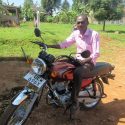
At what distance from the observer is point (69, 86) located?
536 cm

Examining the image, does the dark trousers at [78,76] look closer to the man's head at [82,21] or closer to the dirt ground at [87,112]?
the dirt ground at [87,112]

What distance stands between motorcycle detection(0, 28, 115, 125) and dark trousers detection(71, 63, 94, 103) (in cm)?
11

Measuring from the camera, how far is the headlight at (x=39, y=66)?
178 inches

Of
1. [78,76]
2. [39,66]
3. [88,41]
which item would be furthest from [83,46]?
[39,66]

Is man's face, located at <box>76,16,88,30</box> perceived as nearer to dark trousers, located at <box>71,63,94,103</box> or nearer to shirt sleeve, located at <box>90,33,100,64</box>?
shirt sleeve, located at <box>90,33,100,64</box>

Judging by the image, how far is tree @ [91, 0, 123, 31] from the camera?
1271 inches

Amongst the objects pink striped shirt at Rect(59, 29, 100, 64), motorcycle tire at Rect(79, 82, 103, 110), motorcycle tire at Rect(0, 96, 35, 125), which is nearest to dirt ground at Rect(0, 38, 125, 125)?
motorcycle tire at Rect(79, 82, 103, 110)

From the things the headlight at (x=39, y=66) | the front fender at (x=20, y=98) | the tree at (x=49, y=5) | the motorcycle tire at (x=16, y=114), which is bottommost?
the tree at (x=49, y=5)

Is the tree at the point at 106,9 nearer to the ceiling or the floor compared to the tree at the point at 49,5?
nearer to the ceiling

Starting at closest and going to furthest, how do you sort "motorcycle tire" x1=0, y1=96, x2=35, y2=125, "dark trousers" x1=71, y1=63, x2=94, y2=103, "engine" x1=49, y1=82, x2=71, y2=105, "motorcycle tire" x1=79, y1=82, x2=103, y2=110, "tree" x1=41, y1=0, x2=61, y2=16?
"motorcycle tire" x1=0, y1=96, x2=35, y2=125
"dark trousers" x1=71, y1=63, x2=94, y2=103
"engine" x1=49, y1=82, x2=71, y2=105
"motorcycle tire" x1=79, y1=82, x2=103, y2=110
"tree" x1=41, y1=0, x2=61, y2=16

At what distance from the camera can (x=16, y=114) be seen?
14.7 ft

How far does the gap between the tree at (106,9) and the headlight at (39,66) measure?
2841 centimetres

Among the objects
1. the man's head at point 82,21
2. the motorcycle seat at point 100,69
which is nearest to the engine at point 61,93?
the motorcycle seat at point 100,69

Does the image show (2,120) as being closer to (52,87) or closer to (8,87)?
(52,87)
